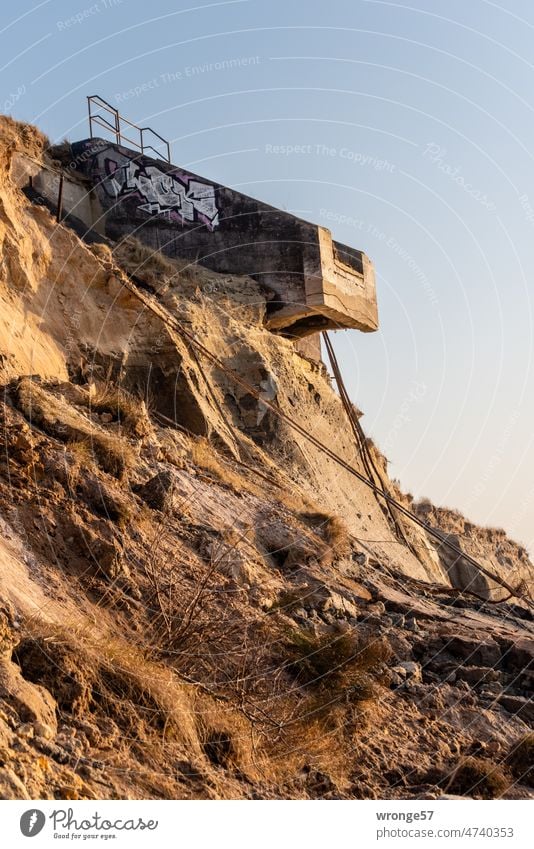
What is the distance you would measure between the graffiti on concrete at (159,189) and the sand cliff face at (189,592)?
1269 mm

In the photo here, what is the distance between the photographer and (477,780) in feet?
31.2

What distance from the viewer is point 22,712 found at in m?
7.28

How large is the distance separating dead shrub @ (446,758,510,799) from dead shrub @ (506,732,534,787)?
1.01 feet

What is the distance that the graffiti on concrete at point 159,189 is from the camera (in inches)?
760

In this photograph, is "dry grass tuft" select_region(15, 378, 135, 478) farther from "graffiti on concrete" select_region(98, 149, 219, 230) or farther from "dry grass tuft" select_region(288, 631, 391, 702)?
"graffiti on concrete" select_region(98, 149, 219, 230)

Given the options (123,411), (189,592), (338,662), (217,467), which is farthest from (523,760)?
(123,411)

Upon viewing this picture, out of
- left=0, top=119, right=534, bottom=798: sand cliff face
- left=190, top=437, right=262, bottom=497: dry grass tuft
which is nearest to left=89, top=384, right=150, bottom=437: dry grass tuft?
left=0, top=119, right=534, bottom=798: sand cliff face

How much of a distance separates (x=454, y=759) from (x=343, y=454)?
10389mm

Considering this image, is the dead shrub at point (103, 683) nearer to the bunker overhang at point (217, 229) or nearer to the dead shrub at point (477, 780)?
the dead shrub at point (477, 780)

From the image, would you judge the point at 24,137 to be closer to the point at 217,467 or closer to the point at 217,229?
the point at 217,229

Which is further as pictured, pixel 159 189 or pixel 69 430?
pixel 159 189

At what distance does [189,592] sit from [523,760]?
3.42 m
